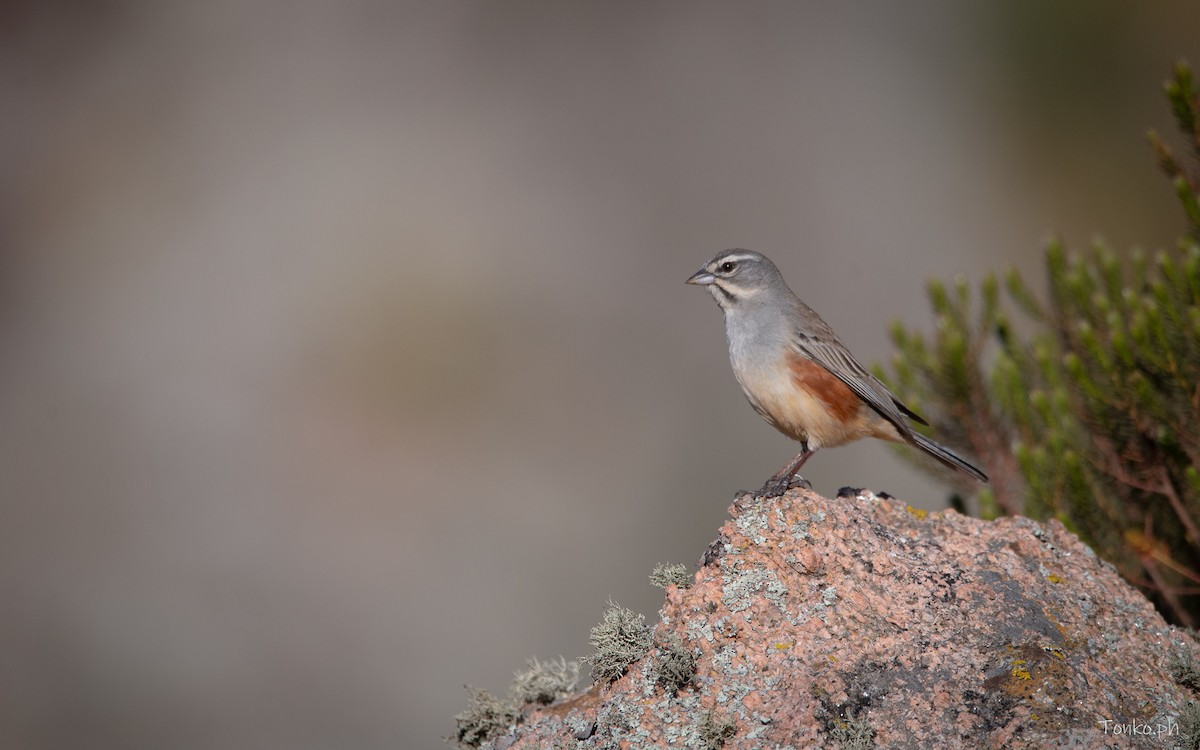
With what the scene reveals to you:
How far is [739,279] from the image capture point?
684 centimetres

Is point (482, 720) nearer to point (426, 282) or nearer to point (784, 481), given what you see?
point (784, 481)

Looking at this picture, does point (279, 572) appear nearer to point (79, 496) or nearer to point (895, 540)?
point (79, 496)

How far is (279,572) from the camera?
1393 cm

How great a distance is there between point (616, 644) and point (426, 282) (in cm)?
1237

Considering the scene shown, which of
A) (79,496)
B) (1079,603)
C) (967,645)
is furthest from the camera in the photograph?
(79,496)

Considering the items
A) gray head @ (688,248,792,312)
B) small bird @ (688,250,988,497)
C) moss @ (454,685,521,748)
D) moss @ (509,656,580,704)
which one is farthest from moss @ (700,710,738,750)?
gray head @ (688,248,792,312)

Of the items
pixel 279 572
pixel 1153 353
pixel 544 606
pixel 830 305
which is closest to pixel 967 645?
pixel 1153 353

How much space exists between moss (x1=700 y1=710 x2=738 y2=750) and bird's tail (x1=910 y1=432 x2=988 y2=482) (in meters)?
2.88

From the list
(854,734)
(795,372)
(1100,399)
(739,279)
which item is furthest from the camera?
(1100,399)

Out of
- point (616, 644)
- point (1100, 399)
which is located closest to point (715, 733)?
point (616, 644)

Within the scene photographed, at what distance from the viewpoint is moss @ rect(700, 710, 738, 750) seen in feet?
13.6

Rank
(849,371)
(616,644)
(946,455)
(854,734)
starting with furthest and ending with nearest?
(849,371) → (946,455) → (616,644) → (854,734)

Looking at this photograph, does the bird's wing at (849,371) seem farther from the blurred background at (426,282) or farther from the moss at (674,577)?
the blurred background at (426,282)

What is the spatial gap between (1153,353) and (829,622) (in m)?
3.89
